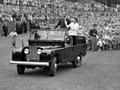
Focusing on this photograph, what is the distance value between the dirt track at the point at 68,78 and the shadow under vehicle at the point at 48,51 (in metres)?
0.41

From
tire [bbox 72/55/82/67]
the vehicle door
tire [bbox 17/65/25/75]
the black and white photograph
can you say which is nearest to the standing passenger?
the black and white photograph

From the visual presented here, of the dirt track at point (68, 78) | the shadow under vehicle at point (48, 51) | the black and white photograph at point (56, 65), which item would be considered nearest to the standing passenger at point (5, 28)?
the black and white photograph at point (56, 65)

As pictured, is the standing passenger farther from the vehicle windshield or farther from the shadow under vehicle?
the vehicle windshield

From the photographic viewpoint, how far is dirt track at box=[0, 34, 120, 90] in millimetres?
10766

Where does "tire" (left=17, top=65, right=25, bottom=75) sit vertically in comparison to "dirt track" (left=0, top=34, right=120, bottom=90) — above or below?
above

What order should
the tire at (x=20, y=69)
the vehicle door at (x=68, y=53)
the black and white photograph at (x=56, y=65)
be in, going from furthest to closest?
the vehicle door at (x=68, y=53) < the tire at (x=20, y=69) < the black and white photograph at (x=56, y=65)

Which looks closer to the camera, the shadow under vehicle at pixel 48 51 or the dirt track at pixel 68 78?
the dirt track at pixel 68 78

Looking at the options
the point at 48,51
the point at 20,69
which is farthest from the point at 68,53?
the point at 20,69

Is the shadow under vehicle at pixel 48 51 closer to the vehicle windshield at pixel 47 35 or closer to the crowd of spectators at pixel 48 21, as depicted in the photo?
the vehicle windshield at pixel 47 35

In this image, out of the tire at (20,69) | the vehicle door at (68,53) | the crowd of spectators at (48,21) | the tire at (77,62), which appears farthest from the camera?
the crowd of spectators at (48,21)

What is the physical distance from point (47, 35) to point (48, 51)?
6.00 feet

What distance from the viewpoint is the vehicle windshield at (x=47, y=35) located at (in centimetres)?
1403

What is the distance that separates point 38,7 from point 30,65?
3897 cm

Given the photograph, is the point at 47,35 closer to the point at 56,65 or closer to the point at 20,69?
the point at 56,65
